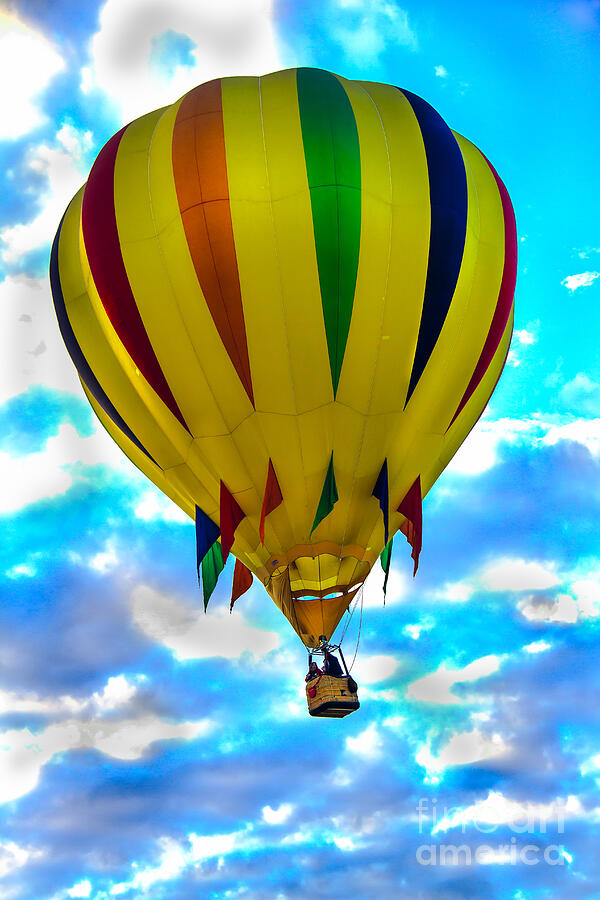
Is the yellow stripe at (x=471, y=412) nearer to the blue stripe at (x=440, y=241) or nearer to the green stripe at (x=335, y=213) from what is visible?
the blue stripe at (x=440, y=241)

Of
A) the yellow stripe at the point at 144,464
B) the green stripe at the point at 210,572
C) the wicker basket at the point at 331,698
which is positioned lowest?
the wicker basket at the point at 331,698

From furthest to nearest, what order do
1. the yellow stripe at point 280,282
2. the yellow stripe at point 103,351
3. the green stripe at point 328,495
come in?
the yellow stripe at point 103,351 < the green stripe at point 328,495 < the yellow stripe at point 280,282

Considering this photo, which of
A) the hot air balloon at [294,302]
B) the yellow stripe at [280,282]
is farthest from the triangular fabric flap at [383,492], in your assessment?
the yellow stripe at [280,282]

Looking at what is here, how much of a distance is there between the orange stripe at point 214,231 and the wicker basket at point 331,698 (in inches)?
211

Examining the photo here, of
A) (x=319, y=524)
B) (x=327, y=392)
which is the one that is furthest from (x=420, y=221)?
(x=319, y=524)

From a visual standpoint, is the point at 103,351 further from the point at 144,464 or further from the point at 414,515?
the point at 414,515

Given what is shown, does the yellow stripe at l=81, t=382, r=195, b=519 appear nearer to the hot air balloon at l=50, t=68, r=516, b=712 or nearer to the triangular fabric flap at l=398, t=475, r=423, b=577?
the hot air balloon at l=50, t=68, r=516, b=712

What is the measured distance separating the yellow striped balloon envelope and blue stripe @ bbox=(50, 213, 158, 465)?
1.24 ft

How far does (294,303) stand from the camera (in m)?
16.0

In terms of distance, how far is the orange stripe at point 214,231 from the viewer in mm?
15914

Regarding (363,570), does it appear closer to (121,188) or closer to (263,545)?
(263,545)

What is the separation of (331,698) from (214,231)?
26.8ft

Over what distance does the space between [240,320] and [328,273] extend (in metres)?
1.57

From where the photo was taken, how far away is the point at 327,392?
1631 centimetres
